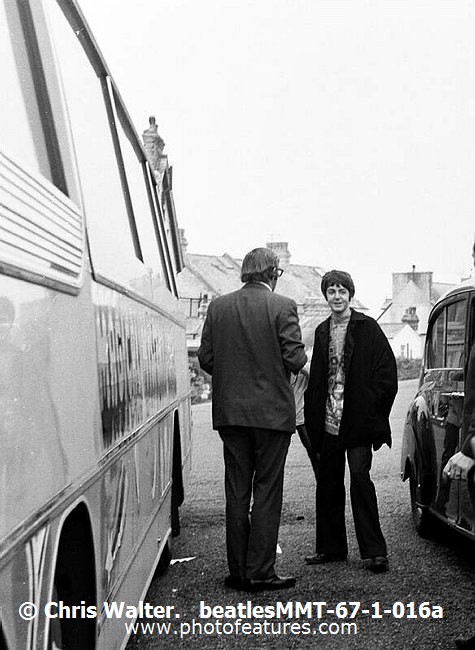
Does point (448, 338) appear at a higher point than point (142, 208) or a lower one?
lower

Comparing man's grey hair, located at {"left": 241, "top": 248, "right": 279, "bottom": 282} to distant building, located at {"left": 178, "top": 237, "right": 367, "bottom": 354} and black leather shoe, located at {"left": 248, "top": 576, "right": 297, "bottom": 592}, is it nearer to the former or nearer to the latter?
black leather shoe, located at {"left": 248, "top": 576, "right": 297, "bottom": 592}

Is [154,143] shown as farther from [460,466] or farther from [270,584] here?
[460,466]

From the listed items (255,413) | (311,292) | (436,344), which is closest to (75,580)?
(255,413)

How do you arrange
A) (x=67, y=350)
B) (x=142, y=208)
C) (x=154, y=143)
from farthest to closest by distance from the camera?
(x=154, y=143), (x=142, y=208), (x=67, y=350)

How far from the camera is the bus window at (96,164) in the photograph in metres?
3.65

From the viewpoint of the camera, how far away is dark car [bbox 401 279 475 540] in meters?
7.10

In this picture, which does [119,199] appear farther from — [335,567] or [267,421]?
[335,567]

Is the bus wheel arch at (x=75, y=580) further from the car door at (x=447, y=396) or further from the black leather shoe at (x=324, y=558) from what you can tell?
the black leather shoe at (x=324, y=558)

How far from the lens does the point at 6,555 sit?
220cm

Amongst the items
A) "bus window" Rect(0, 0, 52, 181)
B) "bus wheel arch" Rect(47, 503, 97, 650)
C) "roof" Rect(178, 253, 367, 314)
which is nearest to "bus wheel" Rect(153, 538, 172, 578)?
"bus wheel arch" Rect(47, 503, 97, 650)

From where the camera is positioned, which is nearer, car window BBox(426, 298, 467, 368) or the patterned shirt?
the patterned shirt

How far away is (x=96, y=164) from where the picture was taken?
4.18 m

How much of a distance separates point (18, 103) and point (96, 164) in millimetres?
1222

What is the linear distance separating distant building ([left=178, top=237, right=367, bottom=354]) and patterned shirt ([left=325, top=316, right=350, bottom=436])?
74.3 meters
